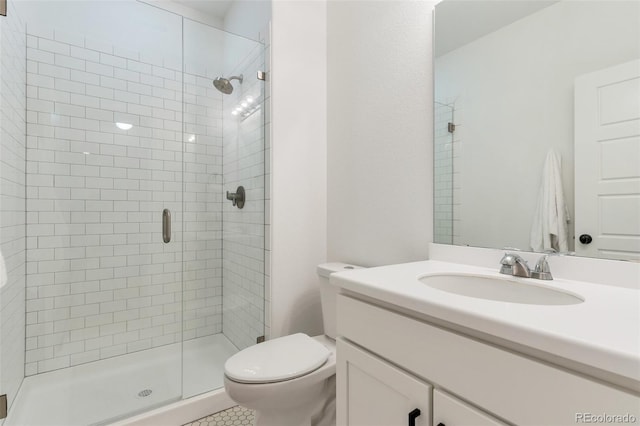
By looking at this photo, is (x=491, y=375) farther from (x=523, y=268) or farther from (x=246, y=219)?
(x=246, y=219)

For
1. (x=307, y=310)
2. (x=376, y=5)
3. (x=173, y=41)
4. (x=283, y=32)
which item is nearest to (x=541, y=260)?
(x=307, y=310)

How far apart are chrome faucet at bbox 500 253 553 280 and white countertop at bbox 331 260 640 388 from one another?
24 mm

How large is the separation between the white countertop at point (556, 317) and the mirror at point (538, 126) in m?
0.19

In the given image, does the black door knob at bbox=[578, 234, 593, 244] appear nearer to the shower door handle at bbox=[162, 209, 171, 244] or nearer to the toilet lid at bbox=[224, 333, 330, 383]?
the toilet lid at bbox=[224, 333, 330, 383]

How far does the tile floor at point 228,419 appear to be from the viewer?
147 centimetres

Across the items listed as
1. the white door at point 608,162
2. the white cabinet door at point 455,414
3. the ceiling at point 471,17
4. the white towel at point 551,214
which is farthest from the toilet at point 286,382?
the ceiling at point 471,17

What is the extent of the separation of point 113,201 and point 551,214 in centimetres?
226

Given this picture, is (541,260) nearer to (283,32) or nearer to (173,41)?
(283,32)

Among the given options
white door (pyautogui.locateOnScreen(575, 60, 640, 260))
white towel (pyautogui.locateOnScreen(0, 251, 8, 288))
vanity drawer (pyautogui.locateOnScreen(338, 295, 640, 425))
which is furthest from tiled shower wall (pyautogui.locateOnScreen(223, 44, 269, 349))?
white door (pyautogui.locateOnScreen(575, 60, 640, 260))

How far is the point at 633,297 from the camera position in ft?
2.31

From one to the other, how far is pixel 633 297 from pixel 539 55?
2.42ft

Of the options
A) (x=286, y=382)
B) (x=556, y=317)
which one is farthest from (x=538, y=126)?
(x=286, y=382)

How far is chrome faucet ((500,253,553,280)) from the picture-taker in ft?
2.94

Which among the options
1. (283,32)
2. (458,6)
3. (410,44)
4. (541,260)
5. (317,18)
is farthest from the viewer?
(317,18)
